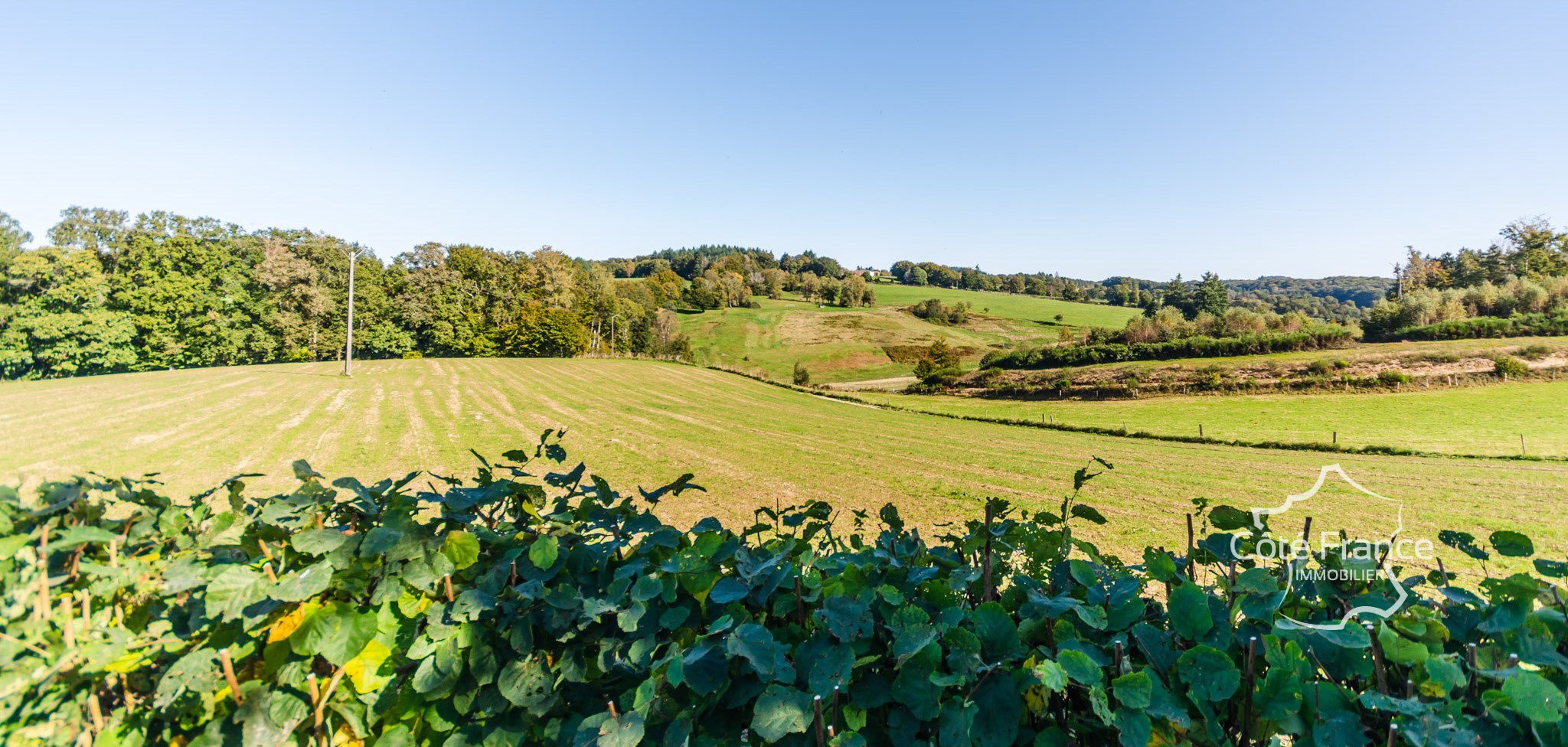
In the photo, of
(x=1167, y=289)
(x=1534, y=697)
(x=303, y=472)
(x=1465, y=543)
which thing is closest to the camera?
(x=1534, y=697)

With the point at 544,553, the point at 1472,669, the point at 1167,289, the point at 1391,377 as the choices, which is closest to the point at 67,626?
the point at 544,553

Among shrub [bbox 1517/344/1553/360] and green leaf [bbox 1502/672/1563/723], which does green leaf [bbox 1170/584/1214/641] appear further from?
shrub [bbox 1517/344/1553/360]

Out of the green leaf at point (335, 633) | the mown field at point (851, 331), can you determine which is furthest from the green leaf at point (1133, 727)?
the mown field at point (851, 331)

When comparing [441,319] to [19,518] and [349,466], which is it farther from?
[19,518]

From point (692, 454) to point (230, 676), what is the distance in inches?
448

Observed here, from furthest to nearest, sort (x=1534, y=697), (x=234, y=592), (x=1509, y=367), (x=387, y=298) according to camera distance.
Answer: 1. (x=387, y=298)
2. (x=1509, y=367)
3. (x=234, y=592)
4. (x=1534, y=697)

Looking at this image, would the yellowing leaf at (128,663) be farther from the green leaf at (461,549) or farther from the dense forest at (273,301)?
the dense forest at (273,301)

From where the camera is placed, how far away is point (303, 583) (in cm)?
94

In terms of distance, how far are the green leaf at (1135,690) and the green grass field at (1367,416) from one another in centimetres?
2088

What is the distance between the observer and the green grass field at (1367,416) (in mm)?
14742

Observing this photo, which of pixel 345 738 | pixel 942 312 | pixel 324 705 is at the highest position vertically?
pixel 942 312

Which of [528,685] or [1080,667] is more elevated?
[1080,667]

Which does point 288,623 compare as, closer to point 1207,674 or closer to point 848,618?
point 848,618

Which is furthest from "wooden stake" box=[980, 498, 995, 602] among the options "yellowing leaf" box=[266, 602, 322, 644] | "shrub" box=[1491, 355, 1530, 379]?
"shrub" box=[1491, 355, 1530, 379]
